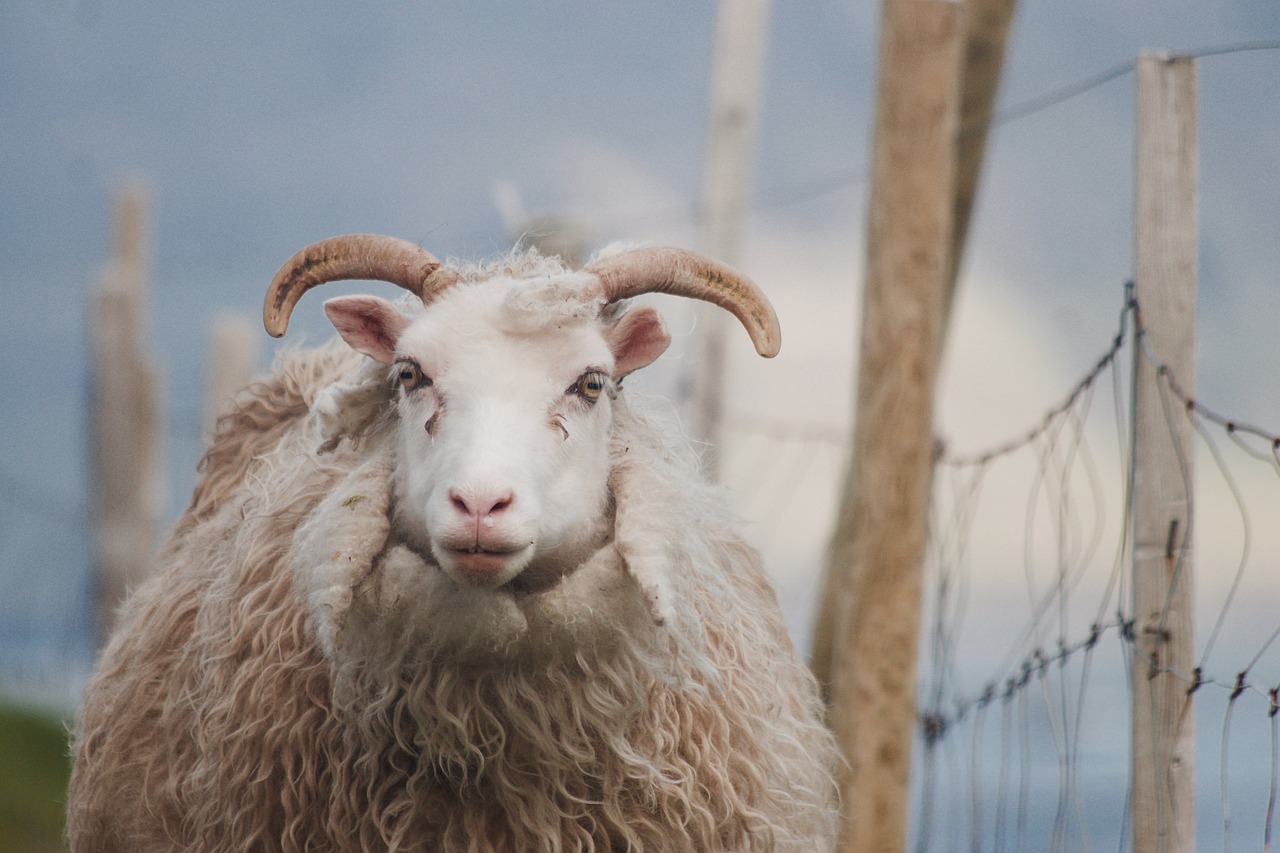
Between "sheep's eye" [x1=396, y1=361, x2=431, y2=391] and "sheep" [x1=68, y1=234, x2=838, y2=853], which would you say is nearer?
"sheep" [x1=68, y1=234, x2=838, y2=853]

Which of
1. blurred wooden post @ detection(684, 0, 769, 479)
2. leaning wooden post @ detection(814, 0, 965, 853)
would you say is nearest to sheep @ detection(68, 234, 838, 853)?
leaning wooden post @ detection(814, 0, 965, 853)

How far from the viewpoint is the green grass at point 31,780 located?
25.7 ft

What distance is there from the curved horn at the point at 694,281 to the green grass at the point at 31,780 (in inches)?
226

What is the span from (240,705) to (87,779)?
76 cm

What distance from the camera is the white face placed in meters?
2.56

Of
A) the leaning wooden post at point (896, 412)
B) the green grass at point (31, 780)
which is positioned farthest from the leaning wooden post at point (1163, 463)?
the green grass at point (31, 780)

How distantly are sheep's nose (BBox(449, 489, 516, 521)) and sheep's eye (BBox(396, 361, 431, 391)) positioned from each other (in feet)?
1.42

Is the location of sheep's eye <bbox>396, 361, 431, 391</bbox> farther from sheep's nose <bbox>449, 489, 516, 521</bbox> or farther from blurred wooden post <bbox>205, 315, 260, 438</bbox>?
blurred wooden post <bbox>205, 315, 260, 438</bbox>


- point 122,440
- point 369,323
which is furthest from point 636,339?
point 122,440

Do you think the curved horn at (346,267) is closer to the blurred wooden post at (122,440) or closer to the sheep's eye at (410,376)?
the sheep's eye at (410,376)

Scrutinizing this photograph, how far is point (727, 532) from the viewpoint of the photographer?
3.56 metres

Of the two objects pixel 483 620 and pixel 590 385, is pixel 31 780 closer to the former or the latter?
pixel 483 620

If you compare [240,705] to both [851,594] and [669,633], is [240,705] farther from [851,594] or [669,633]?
[851,594]

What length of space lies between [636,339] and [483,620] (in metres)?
0.76
